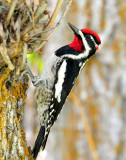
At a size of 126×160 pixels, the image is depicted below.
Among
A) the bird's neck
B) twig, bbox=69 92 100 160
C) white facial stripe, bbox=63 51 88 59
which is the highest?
the bird's neck

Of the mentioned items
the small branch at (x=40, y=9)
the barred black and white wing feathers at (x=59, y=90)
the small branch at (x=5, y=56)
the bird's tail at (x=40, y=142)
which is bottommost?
the bird's tail at (x=40, y=142)

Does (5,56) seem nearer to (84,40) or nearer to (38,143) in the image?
(38,143)

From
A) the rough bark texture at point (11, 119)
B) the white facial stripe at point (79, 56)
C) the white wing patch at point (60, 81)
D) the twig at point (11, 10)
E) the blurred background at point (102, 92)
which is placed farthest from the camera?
the blurred background at point (102, 92)

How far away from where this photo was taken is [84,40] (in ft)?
10.4

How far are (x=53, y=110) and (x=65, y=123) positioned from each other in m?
2.25

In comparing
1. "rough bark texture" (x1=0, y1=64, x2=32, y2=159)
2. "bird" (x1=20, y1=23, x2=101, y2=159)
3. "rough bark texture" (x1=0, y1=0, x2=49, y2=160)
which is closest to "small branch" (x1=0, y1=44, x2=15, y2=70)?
"rough bark texture" (x1=0, y1=0, x2=49, y2=160)

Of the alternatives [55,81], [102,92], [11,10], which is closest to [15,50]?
[11,10]

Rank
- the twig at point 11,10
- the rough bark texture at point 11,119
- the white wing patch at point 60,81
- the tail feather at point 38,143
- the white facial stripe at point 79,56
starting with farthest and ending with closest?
the white facial stripe at point 79,56 < the white wing patch at point 60,81 < the tail feather at point 38,143 < the rough bark texture at point 11,119 < the twig at point 11,10

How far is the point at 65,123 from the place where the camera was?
527 cm

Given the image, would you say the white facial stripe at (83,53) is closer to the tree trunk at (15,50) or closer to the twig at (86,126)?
the tree trunk at (15,50)

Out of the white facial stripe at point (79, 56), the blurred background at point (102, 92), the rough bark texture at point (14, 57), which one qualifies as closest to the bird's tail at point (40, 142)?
the rough bark texture at point (14, 57)

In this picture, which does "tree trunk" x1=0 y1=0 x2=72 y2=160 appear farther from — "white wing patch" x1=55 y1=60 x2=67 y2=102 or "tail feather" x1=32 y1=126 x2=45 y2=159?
"white wing patch" x1=55 y1=60 x2=67 y2=102

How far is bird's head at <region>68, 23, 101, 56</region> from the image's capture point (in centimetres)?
317

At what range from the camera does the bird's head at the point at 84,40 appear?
10.4 ft
